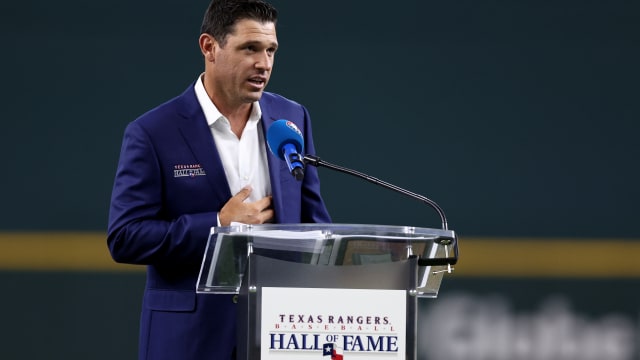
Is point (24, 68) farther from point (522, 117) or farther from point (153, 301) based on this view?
point (153, 301)

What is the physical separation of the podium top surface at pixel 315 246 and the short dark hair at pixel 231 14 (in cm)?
66

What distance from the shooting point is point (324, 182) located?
455 centimetres

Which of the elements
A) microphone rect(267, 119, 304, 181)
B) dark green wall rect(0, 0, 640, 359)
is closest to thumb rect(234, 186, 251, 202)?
microphone rect(267, 119, 304, 181)

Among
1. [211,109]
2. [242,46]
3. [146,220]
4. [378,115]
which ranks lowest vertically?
[146,220]

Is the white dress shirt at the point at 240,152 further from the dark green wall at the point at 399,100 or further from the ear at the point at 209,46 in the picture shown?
the dark green wall at the point at 399,100

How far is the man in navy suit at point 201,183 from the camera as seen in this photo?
2375mm

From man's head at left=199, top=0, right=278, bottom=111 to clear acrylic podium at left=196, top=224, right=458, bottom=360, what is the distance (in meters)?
0.55

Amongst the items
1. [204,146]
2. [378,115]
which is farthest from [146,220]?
[378,115]

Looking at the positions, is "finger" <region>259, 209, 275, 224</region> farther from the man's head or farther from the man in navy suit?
the man's head

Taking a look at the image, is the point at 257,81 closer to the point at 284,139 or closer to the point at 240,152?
the point at 240,152

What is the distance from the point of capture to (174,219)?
8.08 ft

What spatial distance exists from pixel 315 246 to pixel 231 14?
70cm

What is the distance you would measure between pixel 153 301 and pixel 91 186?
7.33 feet

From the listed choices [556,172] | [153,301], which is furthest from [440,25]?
[153,301]
